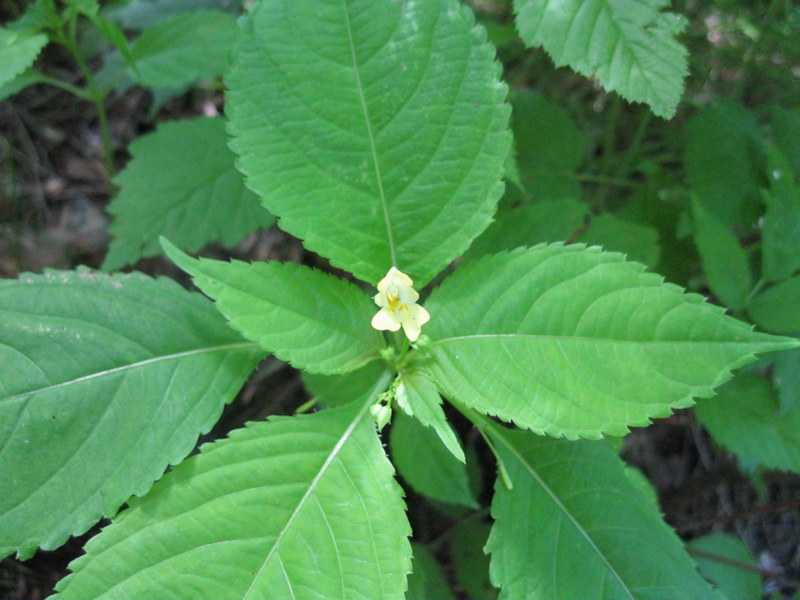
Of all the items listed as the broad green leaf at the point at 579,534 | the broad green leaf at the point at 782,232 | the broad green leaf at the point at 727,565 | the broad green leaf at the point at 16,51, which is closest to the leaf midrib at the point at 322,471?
the broad green leaf at the point at 579,534

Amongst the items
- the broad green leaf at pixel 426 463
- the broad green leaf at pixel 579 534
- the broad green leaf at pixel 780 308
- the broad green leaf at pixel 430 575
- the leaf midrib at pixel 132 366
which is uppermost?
the leaf midrib at pixel 132 366

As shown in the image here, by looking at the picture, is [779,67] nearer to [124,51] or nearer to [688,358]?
[688,358]

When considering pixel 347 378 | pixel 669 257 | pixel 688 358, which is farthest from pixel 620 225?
pixel 347 378

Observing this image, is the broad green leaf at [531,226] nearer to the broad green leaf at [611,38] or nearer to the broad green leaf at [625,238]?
the broad green leaf at [625,238]

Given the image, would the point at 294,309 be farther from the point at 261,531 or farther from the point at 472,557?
the point at 472,557

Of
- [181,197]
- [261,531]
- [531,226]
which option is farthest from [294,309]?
[181,197]

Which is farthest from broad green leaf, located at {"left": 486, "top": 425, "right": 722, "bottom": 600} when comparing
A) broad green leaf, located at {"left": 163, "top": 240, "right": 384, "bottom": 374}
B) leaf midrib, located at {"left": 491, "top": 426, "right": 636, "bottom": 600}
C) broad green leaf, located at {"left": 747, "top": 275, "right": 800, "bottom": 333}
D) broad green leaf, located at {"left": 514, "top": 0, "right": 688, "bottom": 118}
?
broad green leaf, located at {"left": 514, "top": 0, "right": 688, "bottom": 118}
